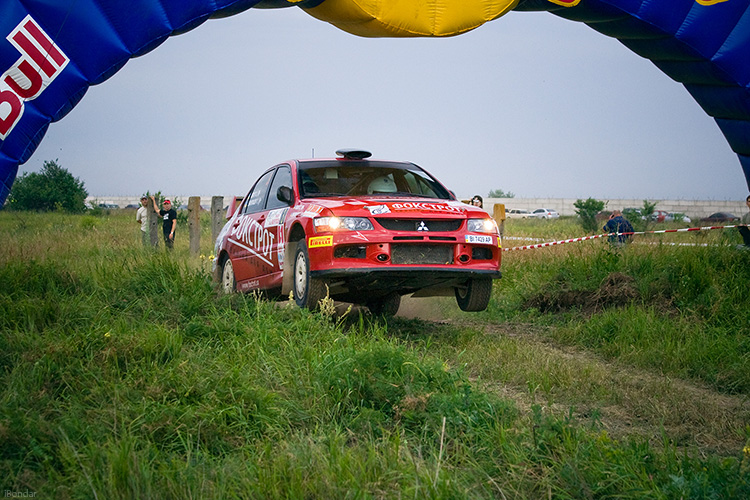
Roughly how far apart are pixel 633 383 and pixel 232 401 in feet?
10.9

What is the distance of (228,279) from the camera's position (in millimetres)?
10305

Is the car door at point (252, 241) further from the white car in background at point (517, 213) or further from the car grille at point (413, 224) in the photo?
the white car in background at point (517, 213)

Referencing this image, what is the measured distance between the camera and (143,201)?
17.7 m

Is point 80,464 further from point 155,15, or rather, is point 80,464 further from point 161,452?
point 155,15

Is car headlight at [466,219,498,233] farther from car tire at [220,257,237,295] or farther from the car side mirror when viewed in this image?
car tire at [220,257,237,295]

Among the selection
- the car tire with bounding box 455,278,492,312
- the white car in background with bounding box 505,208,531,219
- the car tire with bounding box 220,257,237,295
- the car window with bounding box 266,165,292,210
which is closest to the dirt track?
the car tire with bounding box 455,278,492,312

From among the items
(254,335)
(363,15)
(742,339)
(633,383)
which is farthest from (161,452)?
(742,339)

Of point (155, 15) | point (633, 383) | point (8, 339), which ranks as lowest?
point (633, 383)

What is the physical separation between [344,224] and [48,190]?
40.4 m

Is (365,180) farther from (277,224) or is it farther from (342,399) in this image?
(342,399)

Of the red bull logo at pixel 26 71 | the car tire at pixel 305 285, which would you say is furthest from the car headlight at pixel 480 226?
the red bull logo at pixel 26 71

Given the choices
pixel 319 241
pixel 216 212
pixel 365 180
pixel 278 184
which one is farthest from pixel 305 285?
pixel 216 212

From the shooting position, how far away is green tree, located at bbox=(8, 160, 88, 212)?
42.6m

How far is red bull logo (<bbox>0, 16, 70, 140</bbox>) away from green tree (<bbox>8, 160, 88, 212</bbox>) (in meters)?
37.6
